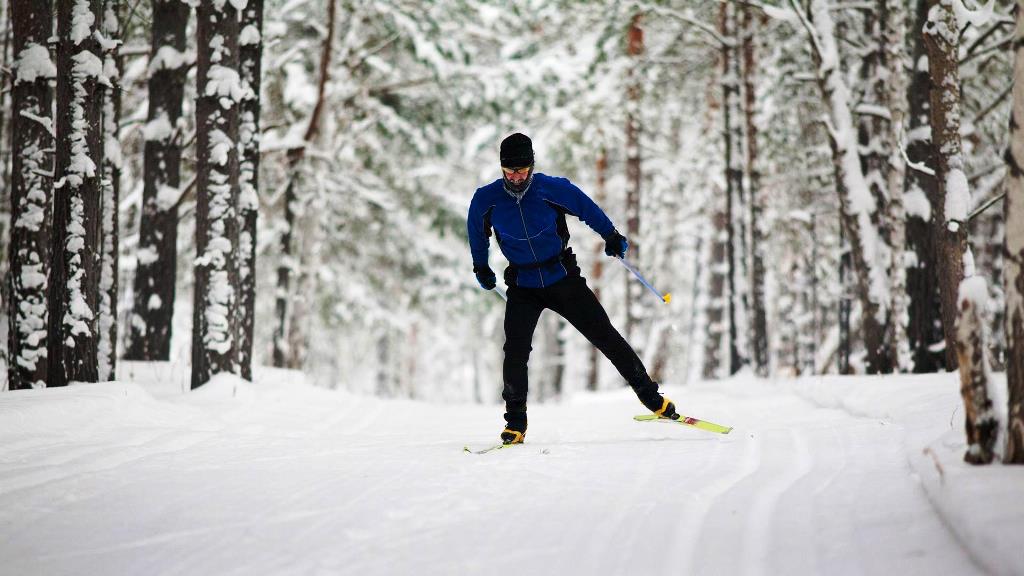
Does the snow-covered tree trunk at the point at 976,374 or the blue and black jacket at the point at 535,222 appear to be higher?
the blue and black jacket at the point at 535,222

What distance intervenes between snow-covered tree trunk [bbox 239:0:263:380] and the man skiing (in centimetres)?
400

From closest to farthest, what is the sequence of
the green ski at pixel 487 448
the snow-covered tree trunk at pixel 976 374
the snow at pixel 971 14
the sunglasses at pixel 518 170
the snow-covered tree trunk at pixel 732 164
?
the snow-covered tree trunk at pixel 976 374 → the green ski at pixel 487 448 → the sunglasses at pixel 518 170 → the snow at pixel 971 14 → the snow-covered tree trunk at pixel 732 164

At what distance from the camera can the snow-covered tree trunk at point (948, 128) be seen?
6.30 m

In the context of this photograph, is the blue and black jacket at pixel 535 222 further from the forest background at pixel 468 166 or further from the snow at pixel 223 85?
the snow at pixel 223 85

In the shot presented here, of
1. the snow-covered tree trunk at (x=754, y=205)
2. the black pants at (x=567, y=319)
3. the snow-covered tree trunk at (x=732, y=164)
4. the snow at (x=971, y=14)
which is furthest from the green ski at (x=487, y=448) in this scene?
the snow-covered tree trunk at (x=754, y=205)

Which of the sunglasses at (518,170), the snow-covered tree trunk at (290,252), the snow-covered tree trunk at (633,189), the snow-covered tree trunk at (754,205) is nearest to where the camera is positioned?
the sunglasses at (518,170)

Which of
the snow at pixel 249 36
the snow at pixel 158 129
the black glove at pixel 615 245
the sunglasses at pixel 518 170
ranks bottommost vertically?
the black glove at pixel 615 245

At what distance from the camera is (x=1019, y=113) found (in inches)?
108

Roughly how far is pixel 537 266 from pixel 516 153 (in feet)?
2.46

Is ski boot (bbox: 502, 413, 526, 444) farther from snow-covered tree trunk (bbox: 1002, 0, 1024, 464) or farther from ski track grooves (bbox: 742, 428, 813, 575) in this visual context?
snow-covered tree trunk (bbox: 1002, 0, 1024, 464)

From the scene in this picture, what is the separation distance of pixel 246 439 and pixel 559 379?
44.1ft

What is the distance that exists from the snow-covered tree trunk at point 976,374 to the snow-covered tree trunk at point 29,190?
242 inches

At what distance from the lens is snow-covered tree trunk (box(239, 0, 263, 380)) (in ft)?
26.3

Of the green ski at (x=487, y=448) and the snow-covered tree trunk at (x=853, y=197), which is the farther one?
the snow-covered tree trunk at (x=853, y=197)
